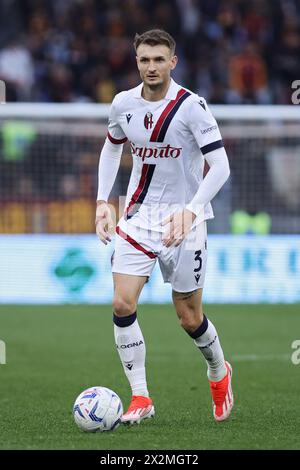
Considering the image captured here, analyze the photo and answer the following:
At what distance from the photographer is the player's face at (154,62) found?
6.55 metres

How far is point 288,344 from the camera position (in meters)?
11.5

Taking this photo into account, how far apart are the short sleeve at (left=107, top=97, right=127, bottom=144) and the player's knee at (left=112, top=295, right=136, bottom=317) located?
1109mm

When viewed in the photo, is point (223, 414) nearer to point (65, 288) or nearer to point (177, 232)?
point (177, 232)

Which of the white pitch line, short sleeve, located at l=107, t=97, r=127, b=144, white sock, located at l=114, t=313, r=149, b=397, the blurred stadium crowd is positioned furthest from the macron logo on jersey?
the blurred stadium crowd

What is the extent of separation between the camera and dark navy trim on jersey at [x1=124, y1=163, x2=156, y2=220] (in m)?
6.76

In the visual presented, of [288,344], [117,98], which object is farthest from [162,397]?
[288,344]

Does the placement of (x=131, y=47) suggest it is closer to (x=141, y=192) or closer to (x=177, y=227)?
(x=141, y=192)

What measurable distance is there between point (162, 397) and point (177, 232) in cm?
206

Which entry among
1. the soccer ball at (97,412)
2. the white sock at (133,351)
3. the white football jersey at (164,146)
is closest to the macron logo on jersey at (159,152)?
the white football jersey at (164,146)

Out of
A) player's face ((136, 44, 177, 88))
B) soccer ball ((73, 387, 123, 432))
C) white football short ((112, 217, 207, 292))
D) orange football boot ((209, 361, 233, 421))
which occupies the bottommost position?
orange football boot ((209, 361, 233, 421))

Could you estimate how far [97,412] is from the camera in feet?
20.5

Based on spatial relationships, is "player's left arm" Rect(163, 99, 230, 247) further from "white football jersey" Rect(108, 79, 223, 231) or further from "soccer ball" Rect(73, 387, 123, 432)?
"soccer ball" Rect(73, 387, 123, 432)

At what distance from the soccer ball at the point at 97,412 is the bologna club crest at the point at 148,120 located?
166cm

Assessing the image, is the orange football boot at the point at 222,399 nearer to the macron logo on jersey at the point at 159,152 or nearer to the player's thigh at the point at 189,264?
the player's thigh at the point at 189,264
